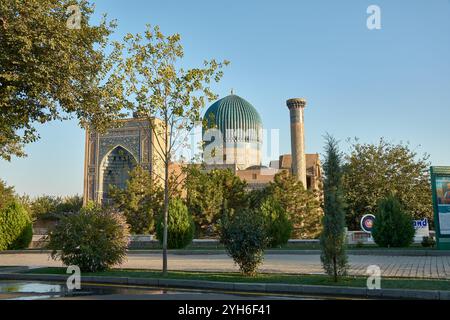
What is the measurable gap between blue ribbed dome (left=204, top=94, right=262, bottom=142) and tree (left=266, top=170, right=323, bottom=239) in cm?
3769

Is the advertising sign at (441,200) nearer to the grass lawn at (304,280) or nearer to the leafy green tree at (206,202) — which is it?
the grass lawn at (304,280)

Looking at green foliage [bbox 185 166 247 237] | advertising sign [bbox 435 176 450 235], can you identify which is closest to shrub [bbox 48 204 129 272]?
advertising sign [bbox 435 176 450 235]

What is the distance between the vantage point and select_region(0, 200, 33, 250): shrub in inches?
1099

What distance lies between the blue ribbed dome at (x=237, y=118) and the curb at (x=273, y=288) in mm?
64541

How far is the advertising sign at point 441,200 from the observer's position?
2127 cm

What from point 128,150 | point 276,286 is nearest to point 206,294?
point 276,286

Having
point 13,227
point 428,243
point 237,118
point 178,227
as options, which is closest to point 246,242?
point 178,227

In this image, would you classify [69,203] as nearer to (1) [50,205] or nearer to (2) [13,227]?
(1) [50,205]

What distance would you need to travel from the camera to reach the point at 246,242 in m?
11.9

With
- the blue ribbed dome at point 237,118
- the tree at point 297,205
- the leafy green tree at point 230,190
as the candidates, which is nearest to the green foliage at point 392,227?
the tree at point 297,205

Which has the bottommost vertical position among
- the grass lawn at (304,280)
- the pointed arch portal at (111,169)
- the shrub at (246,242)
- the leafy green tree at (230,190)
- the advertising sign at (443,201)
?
the grass lawn at (304,280)

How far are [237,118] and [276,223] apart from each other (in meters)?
52.4

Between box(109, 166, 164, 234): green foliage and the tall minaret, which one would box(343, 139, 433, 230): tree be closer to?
box(109, 166, 164, 234): green foliage
